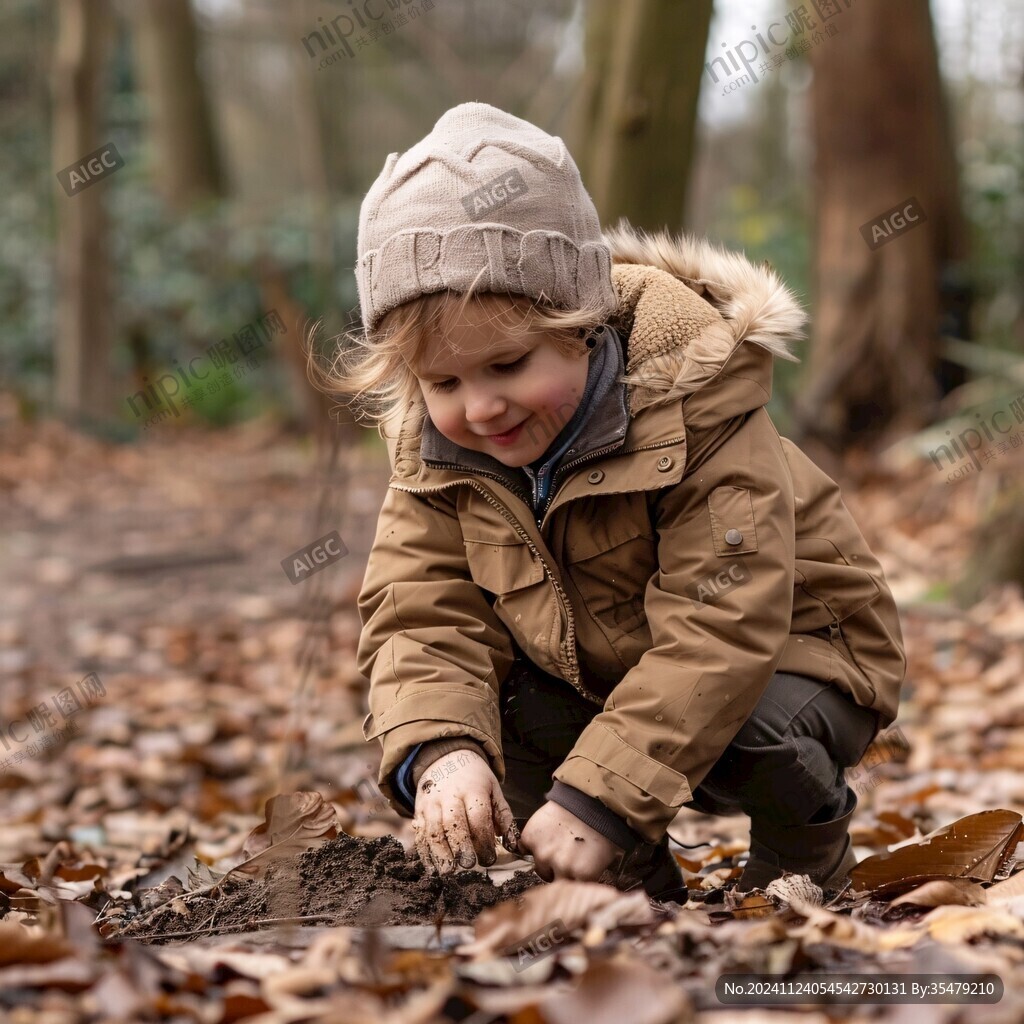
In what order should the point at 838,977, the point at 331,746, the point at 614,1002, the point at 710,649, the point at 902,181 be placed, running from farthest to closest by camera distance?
→ the point at 902,181
the point at 331,746
the point at 710,649
the point at 838,977
the point at 614,1002

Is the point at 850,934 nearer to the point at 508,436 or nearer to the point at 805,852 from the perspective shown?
the point at 805,852

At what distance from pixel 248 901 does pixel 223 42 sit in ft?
55.1

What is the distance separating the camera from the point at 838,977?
156 centimetres

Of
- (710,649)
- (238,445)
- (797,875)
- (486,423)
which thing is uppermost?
(238,445)

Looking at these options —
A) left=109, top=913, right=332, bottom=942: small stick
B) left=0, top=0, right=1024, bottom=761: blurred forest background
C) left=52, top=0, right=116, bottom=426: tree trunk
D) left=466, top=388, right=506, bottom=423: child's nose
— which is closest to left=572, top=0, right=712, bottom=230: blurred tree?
left=0, top=0, right=1024, bottom=761: blurred forest background

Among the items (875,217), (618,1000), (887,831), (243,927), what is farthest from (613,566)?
(875,217)

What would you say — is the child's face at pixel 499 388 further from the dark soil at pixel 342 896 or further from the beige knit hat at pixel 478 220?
the dark soil at pixel 342 896

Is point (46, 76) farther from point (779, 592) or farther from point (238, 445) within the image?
point (779, 592)

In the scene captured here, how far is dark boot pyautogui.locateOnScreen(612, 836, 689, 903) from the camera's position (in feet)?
7.55

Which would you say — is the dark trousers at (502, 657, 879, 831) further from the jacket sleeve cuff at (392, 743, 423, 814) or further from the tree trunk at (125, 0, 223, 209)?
the tree trunk at (125, 0, 223, 209)

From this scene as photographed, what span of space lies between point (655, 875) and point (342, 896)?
2.17ft

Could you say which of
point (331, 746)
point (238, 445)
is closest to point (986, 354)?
point (331, 746)

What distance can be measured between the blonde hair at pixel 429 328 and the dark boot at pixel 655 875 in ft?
3.10

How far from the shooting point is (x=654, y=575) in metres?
2.23
